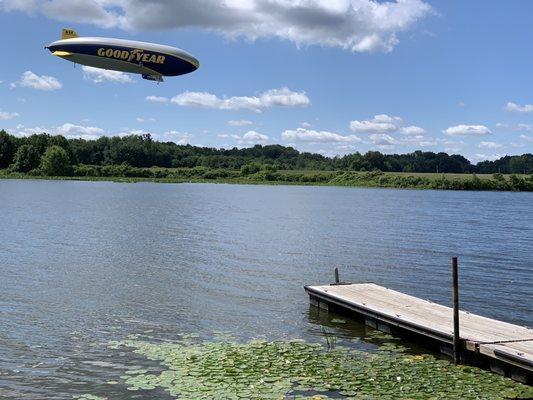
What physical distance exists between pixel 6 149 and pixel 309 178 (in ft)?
308

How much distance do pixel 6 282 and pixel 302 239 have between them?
914 inches

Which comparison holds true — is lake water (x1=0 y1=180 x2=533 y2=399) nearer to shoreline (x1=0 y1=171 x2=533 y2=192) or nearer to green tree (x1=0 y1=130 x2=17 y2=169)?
shoreline (x1=0 y1=171 x2=533 y2=192)

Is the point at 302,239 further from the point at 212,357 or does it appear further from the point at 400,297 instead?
the point at 212,357

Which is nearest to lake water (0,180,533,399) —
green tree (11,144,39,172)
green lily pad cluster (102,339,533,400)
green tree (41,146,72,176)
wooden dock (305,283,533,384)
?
wooden dock (305,283,533,384)

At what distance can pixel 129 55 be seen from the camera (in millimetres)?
46406

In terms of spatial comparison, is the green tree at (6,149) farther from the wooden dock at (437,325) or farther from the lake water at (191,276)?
the wooden dock at (437,325)

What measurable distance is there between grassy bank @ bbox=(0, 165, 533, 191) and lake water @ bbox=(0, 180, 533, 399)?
11341 cm

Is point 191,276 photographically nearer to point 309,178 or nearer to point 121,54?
point 121,54

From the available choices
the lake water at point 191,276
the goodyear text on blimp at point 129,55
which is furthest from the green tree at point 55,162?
the goodyear text on blimp at point 129,55

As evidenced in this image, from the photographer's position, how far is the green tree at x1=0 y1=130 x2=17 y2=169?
595 feet

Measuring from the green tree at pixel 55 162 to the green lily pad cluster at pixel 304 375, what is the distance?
161 meters

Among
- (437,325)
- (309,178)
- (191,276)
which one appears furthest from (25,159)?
(437,325)

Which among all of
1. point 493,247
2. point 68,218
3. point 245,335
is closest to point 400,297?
point 245,335

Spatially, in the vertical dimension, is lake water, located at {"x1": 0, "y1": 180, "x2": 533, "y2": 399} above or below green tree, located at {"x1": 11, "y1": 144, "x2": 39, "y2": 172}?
below
